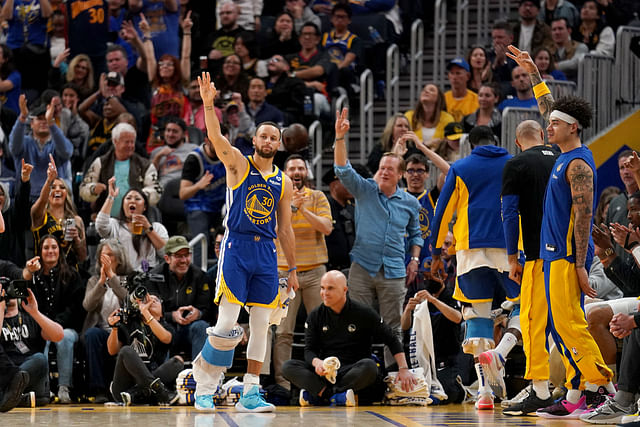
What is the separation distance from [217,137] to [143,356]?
296 centimetres

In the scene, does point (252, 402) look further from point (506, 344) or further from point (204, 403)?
point (506, 344)

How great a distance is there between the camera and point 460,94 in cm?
1432

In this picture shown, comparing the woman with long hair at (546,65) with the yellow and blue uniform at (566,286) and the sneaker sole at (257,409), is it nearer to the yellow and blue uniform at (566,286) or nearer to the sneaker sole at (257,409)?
the yellow and blue uniform at (566,286)

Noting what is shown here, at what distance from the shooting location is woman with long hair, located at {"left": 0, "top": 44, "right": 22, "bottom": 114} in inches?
599

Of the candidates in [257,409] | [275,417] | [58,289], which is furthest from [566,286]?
[58,289]

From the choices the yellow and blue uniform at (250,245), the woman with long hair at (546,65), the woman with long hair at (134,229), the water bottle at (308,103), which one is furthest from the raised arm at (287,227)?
the woman with long hair at (546,65)

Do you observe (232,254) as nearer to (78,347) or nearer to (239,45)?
(78,347)

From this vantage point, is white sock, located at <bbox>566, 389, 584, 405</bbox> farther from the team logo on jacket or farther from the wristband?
the team logo on jacket

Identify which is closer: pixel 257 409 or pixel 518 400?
pixel 257 409

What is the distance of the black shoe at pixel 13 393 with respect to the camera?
9.41 metres

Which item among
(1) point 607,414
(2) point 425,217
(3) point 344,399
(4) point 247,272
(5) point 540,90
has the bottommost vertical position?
(3) point 344,399

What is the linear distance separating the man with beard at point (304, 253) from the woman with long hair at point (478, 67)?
163 inches

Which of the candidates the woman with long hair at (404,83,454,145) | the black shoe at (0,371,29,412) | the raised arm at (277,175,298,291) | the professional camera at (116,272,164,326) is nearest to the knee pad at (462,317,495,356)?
the raised arm at (277,175,298,291)

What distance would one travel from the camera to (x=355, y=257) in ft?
36.7
